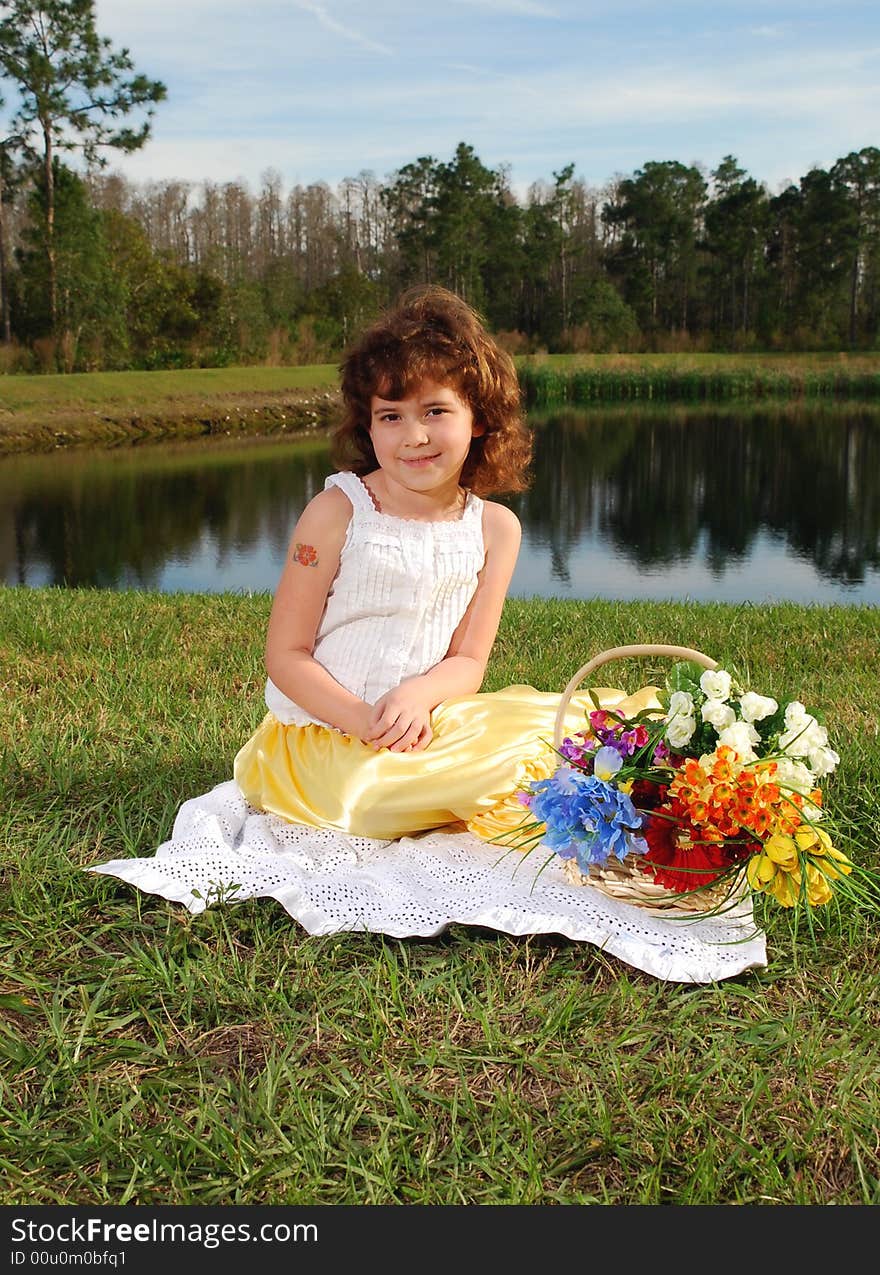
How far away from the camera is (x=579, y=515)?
13.7 m

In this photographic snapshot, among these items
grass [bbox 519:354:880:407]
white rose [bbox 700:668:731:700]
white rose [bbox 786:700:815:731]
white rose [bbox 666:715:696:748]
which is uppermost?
grass [bbox 519:354:880:407]

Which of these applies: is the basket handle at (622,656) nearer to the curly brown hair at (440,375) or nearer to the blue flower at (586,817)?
the blue flower at (586,817)

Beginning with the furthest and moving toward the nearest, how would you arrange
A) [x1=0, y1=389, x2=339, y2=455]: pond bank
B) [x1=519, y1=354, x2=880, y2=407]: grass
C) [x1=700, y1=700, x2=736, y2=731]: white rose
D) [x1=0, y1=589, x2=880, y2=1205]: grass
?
[x1=519, y1=354, x2=880, y2=407]: grass, [x1=0, y1=389, x2=339, y2=455]: pond bank, [x1=700, y1=700, x2=736, y2=731]: white rose, [x1=0, y1=589, x2=880, y2=1205]: grass

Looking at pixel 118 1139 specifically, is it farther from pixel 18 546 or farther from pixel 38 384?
pixel 38 384

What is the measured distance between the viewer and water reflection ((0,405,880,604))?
10.3 m

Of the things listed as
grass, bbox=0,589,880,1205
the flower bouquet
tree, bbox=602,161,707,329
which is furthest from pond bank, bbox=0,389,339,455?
tree, bbox=602,161,707,329

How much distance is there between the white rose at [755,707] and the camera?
2.41m

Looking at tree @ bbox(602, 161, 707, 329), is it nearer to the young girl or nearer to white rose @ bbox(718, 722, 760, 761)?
the young girl

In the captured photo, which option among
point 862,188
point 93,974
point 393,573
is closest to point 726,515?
point 393,573

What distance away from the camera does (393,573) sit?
303cm

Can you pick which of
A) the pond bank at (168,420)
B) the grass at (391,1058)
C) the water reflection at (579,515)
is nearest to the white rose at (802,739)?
the grass at (391,1058)

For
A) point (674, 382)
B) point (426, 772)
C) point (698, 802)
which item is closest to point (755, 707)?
point (698, 802)

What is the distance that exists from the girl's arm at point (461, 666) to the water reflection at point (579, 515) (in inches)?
252

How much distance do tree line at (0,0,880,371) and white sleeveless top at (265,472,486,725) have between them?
2315 centimetres
